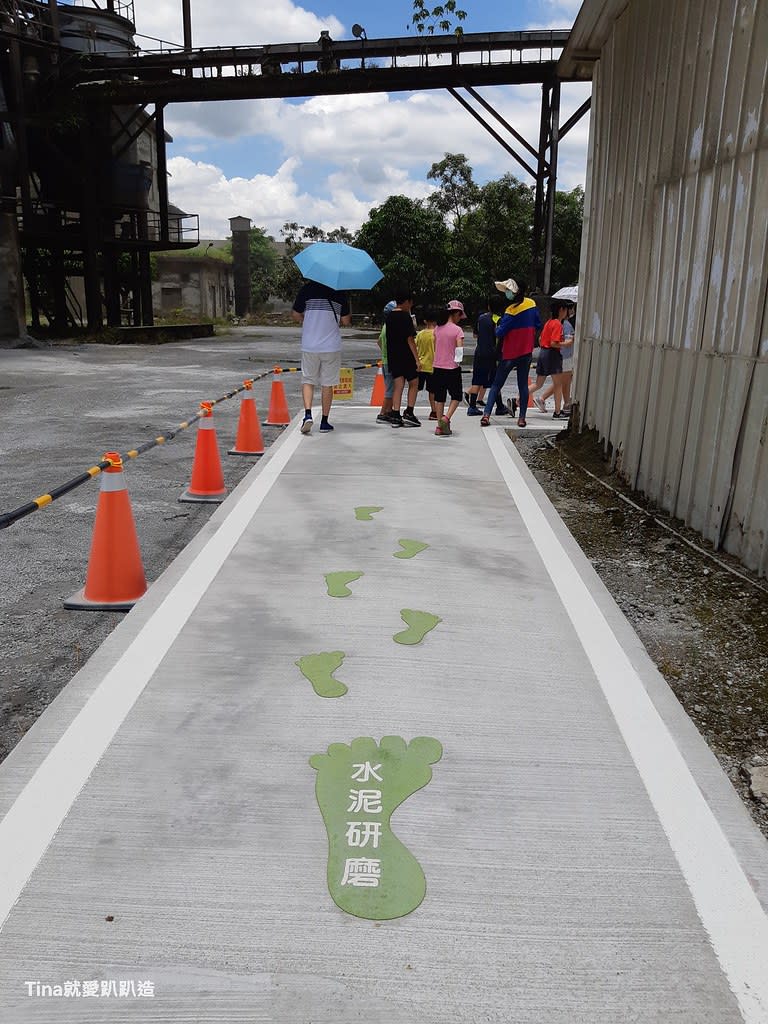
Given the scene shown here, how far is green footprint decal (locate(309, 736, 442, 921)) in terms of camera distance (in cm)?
221

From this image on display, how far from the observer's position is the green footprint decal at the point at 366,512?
5824mm

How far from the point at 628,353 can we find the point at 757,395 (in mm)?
2733

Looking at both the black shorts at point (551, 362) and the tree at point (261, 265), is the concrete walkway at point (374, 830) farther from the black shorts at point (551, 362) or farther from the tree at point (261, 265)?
the tree at point (261, 265)

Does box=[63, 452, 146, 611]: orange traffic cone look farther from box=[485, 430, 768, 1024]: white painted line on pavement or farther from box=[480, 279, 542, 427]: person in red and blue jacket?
box=[480, 279, 542, 427]: person in red and blue jacket

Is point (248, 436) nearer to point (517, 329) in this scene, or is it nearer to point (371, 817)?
point (517, 329)

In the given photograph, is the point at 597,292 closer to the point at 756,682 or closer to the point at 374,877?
the point at 756,682

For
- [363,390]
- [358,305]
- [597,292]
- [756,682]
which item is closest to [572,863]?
[756,682]

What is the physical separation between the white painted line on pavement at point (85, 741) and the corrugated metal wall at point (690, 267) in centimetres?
326

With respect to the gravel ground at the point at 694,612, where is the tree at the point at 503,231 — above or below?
above

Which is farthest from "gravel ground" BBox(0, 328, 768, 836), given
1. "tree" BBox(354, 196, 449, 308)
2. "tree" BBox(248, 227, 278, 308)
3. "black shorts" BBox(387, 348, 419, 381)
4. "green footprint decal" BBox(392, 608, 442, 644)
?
"tree" BBox(248, 227, 278, 308)

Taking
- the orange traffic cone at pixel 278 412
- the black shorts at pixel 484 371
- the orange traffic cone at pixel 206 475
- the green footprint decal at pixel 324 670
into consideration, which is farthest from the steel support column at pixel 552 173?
the green footprint decal at pixel 324 670

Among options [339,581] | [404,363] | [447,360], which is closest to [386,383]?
[404,363]

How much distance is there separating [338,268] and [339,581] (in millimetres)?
4657

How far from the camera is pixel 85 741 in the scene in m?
2.92
